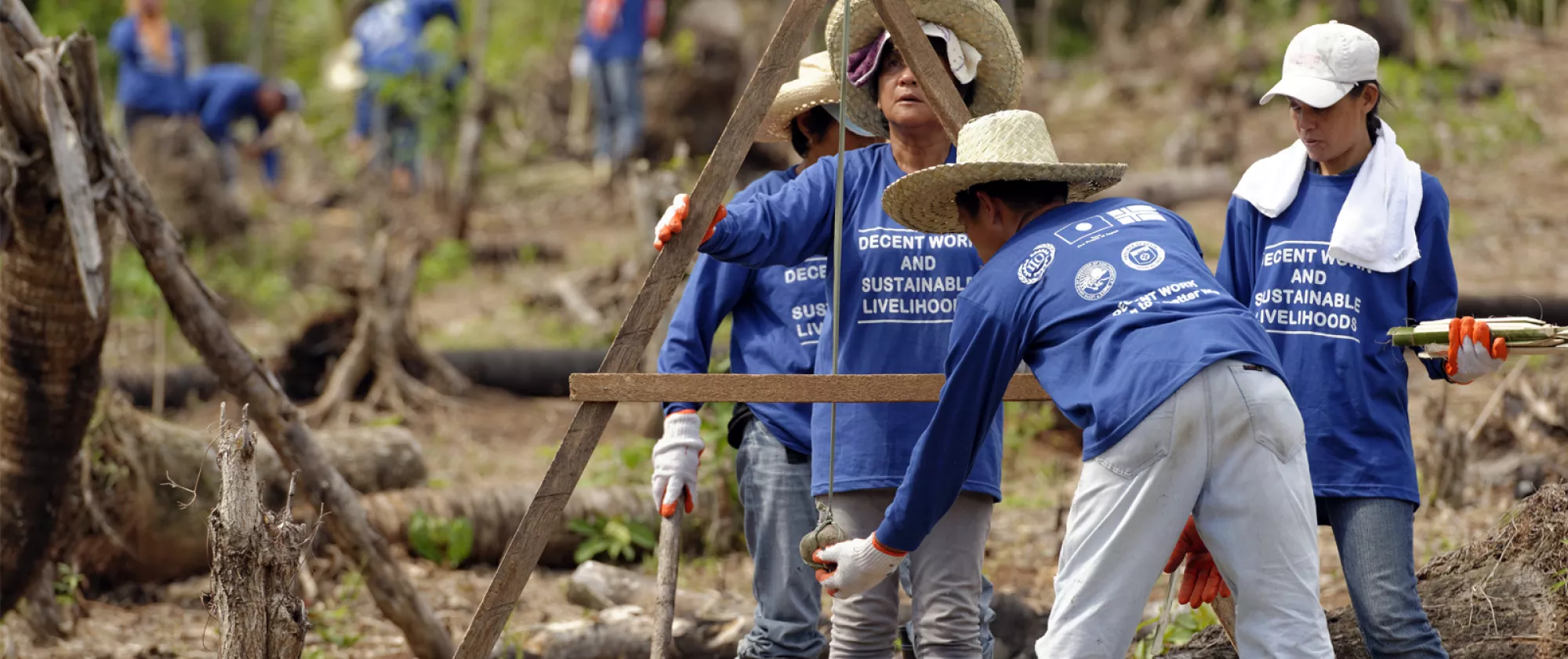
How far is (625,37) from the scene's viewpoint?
13.3 metres

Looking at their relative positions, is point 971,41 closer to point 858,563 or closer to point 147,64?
point 858,563

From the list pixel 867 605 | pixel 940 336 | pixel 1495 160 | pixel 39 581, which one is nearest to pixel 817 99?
pixel 940 336

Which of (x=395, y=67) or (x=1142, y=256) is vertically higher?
(x=395, y=67)

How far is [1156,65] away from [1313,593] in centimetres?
1497

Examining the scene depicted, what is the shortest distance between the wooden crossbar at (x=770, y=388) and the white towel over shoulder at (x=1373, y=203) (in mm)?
710

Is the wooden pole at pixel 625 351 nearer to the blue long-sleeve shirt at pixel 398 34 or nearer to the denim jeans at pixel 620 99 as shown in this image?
the blue long-sleeve shirt at pixel 398 34

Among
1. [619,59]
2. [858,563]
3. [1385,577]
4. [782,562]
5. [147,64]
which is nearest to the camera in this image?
[858,563]

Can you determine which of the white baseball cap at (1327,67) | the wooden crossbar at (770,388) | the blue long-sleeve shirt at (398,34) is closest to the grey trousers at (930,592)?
the wooden crossbar at (770,388)

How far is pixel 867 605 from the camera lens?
370 cm

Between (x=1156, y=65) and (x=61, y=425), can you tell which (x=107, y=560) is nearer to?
Result: (x=61, y=425)

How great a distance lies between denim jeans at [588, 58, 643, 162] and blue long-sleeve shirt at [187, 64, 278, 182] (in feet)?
11.4

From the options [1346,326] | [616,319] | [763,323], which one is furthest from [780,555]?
[616,319]

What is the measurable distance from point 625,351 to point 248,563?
877mm

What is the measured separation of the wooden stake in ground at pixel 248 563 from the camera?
322cm
